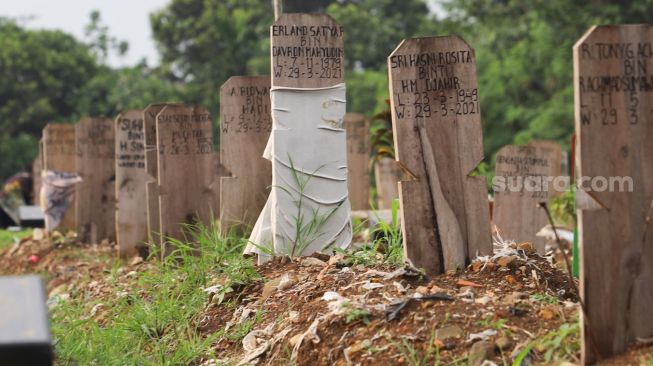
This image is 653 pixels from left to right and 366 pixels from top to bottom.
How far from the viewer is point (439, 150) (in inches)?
252

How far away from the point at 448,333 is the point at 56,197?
31.6 ft

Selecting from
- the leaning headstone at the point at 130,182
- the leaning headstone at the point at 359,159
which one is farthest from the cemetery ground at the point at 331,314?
the leaning headstone at the point at 359,159

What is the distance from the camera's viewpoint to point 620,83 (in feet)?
17.0

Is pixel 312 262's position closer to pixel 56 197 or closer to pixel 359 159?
pixel 56 197

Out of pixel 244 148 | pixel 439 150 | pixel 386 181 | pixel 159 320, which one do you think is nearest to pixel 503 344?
pixel 439 150

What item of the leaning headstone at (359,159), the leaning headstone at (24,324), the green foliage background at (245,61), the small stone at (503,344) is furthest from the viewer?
the green foliage background at (245,61)

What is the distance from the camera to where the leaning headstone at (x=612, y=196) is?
510 cm

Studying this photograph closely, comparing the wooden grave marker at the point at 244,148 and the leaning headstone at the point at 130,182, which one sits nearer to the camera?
the wooden grave marker at the point at 244,148

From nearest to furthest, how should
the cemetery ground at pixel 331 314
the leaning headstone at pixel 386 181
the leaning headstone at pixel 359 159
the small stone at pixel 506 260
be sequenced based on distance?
the cemetery ground at pixel 331 314 < the small stone at pixel 506 260 < the leaning headstone at pixel 359 159 < the leaning headstone at pixel 386 181

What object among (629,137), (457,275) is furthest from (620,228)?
(457,275)

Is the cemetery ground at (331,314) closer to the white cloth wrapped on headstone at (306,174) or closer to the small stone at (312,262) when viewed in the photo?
the small stone at (312,262)

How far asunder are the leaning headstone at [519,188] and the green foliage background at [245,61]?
16.0 m

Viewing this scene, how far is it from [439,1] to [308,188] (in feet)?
73.0

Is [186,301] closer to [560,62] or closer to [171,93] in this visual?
[560,62]
